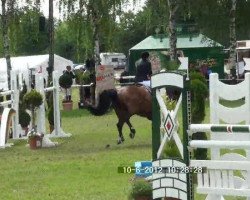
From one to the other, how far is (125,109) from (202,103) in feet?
17.2

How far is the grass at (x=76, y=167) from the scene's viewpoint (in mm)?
9266

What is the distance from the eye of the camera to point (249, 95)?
23.5ft

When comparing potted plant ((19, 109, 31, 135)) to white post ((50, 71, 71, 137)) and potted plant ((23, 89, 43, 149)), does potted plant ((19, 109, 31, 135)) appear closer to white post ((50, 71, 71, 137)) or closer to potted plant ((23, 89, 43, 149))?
white post ((50, 71, 71, 137))

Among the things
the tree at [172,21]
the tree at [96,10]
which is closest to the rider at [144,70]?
the tree at [172,21]

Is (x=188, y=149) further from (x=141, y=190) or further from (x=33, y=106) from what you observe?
(x=33, y=106)

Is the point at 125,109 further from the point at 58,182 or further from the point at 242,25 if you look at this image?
the point at 242,25

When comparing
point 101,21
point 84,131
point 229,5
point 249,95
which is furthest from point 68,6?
point 249,95

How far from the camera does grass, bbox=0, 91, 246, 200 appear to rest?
9.27 meters

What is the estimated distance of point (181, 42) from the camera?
3322 cm

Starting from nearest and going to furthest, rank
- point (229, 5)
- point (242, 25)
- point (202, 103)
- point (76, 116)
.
Answer: 1. point (202, 103)
2. point (76, 116)
3. point (229, 5)
4. point (242, 25)

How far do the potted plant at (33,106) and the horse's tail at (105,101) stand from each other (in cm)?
117

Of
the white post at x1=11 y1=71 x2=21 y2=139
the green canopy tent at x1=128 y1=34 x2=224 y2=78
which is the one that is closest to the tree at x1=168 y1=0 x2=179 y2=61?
the green canopy tent at x1=128 y1=34 x2=224 y2=78

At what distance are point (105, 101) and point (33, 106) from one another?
1.66 metres

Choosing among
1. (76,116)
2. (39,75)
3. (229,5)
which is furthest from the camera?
(229,5)
